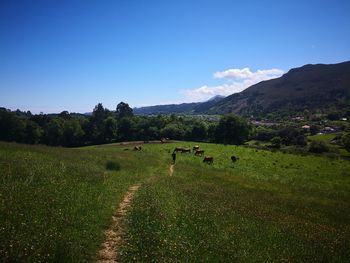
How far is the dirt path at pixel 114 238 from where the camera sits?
12.0 meters

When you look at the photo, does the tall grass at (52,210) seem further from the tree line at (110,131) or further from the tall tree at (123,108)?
the tall tree at (123,108)

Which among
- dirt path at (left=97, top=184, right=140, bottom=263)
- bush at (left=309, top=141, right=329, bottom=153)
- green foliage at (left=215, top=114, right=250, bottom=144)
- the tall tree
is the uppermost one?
the tall tree

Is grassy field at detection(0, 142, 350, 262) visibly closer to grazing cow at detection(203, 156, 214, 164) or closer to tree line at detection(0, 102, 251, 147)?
grazing cow at detection(203, 156, 214, 164)

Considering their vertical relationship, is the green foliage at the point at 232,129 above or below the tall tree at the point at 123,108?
below

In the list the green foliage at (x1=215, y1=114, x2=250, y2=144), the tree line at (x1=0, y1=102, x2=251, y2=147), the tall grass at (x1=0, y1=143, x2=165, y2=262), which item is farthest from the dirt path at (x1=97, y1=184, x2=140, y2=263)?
the tree line at (x1=0, y1=102, x2=251, y2=147)

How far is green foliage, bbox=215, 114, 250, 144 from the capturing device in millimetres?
112875

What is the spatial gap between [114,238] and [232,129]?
10160 centimetres

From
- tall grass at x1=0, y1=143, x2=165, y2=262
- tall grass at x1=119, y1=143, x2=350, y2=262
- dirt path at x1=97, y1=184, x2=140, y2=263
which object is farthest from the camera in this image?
tall grass at x1=119, y1=143, x2=350, y2=262

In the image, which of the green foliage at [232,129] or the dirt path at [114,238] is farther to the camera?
the green foliage at [232,129]

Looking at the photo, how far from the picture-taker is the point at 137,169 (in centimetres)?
3672

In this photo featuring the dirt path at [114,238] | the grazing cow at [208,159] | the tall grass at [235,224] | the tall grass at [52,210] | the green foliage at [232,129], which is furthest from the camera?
the green foliage at [232,129]

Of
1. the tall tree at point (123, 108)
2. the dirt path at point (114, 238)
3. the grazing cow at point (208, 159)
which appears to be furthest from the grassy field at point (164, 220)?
the tall tree at point (123, 108)

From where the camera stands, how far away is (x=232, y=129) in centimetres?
11275

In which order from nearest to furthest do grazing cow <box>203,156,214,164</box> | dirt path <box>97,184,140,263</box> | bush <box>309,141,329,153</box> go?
dirt path <box>97,184,140,263</box> → grazing cow <box>203,156,214,164</box> → bush <box>309,141,329,153</box>
